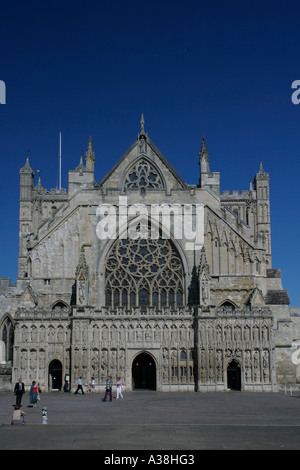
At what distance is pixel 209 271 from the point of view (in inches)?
1629

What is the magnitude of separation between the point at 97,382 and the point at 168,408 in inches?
491

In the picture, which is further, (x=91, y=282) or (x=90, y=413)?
(x=91, y=282)

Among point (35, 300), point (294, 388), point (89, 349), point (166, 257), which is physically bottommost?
point (294, 388)

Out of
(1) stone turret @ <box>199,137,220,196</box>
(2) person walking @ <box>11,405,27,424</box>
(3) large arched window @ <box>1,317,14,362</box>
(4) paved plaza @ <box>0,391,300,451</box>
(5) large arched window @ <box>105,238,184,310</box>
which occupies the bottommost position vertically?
(4) paved plaza @ <box>0,391,300,451</box>

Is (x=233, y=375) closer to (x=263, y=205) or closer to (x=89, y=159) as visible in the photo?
(x=89, y=159)

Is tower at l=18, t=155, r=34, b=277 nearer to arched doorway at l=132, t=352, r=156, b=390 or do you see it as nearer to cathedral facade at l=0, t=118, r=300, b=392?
cathedral facade at l=0, t=118, r=300, b=392

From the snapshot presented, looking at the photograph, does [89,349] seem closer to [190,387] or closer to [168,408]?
[190,387]

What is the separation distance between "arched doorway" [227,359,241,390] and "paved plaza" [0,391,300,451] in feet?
22.7

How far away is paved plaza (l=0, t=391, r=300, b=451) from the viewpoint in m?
16.2

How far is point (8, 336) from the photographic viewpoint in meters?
43.2

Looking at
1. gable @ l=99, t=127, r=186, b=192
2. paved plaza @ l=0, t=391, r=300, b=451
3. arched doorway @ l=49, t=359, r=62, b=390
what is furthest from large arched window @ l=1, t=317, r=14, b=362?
gable @ l=99, t=127, r=186, b=192

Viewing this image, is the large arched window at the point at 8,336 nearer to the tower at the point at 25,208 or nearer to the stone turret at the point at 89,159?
the stone turret at the point at 89,159

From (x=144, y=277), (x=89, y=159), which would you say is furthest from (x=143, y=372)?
(x=89, y=159)
